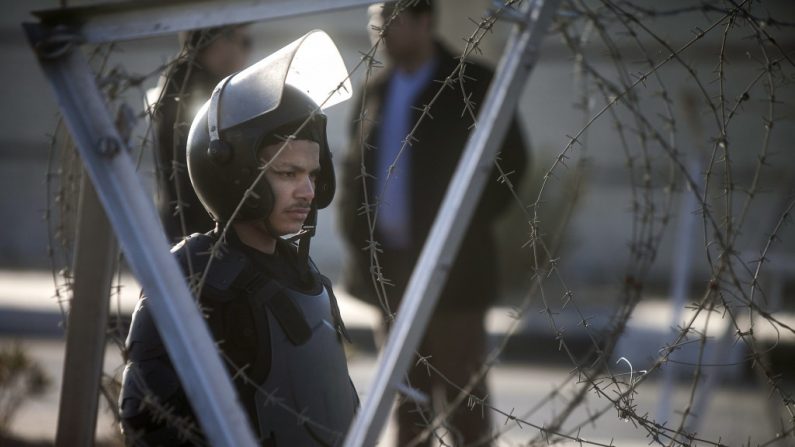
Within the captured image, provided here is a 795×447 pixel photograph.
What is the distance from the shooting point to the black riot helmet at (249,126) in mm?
2281

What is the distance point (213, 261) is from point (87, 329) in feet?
0.93

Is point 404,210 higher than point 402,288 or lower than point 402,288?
higher

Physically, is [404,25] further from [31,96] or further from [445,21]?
[31,96]

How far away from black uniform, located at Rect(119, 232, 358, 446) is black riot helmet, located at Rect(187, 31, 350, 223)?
0.39ft

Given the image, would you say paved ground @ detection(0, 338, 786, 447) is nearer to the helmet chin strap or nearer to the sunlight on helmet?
the helmet chin strap

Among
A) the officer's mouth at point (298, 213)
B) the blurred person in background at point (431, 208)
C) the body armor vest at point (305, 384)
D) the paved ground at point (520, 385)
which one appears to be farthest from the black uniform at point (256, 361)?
the blurred person in background at point (431, 208)

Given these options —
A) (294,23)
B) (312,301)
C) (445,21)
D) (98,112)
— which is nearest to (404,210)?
(312,301)

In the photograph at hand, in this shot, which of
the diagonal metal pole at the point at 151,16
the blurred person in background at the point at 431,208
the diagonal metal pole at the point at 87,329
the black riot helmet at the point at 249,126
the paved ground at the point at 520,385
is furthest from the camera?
the paved ground at the point at 520,385

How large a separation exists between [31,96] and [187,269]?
14.4m

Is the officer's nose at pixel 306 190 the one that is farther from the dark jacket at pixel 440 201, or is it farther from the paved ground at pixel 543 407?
the dark jacket at pixel 440 201

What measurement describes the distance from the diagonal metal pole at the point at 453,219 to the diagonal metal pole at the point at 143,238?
0.77ft

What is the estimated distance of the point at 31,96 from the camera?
15.7m

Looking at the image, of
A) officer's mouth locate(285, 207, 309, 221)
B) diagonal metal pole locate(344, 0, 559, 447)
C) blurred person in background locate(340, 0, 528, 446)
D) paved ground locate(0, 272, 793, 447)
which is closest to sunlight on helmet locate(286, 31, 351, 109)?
officer's mouth locate(285, 207, 309, 221)

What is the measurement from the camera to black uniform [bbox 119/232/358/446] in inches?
83.9
